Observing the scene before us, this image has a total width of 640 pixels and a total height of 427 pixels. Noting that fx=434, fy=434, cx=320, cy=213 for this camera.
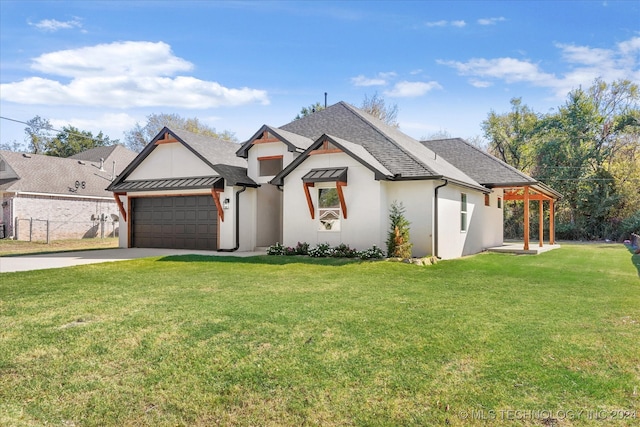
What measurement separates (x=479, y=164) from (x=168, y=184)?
13247mm

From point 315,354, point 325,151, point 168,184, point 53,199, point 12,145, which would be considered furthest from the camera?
point 12,145

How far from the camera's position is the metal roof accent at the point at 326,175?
13.8 meters

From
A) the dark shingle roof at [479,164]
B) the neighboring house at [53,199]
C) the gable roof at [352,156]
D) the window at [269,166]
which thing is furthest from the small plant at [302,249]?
the neighboring house at [53,199]

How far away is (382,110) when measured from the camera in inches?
1443

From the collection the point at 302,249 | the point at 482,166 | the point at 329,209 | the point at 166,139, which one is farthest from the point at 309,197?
the point at 482,166

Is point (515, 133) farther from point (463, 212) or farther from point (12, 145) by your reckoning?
point (12, 145)

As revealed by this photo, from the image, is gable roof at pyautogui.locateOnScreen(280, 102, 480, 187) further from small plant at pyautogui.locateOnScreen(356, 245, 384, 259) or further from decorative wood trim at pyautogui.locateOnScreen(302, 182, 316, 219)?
decorative wood trim at pyautogui.locateOnScreen(302, 182, 316, 219)

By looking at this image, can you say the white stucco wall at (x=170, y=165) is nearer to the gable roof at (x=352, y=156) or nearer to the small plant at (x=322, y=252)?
the gable roof at (x=352, y=156)

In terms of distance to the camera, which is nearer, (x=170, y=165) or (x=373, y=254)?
(x=373, y=254)

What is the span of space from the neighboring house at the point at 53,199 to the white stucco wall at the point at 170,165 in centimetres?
744

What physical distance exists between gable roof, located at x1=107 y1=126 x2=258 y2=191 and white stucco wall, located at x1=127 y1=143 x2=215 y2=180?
0.20 metres

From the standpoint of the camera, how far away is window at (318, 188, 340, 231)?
47.9 ft

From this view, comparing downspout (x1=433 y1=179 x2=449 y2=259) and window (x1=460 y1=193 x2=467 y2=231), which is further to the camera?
window (x1=460 y1=193 x2=467 y2=231)

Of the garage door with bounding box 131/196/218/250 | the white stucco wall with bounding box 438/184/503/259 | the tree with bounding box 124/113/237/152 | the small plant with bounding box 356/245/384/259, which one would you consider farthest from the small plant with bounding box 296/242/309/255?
the tree with bounding box 124/113/237/152
